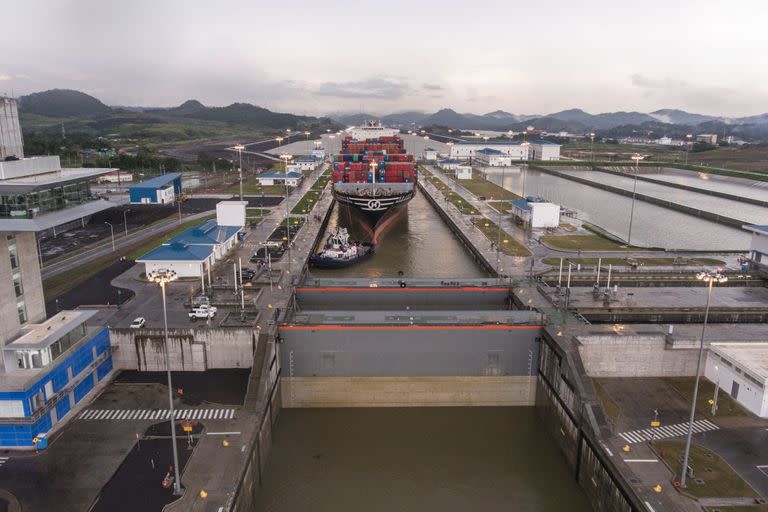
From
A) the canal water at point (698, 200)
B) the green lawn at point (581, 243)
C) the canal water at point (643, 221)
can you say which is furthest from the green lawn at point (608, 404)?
the canal water at point (698, 200)

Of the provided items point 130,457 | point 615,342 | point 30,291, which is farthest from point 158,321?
point 615,342

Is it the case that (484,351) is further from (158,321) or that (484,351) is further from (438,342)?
(158,321)

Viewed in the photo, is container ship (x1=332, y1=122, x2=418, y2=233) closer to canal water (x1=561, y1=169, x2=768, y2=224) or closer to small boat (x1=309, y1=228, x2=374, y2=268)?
small boat (x1=309, y1=228, x2=374, y2=268)

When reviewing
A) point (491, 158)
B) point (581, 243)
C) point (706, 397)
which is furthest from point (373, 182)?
point (491, 158)

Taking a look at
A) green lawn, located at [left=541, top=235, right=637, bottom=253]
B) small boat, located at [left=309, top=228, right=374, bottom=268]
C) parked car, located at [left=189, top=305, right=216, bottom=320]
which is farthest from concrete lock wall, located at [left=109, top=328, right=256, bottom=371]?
green lawn, located at [left=541, top=235, right=637, bottom=253]

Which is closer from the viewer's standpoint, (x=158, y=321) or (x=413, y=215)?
(x=158, y=321)

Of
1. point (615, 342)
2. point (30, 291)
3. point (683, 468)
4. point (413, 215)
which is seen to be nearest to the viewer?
point (683, 468)
